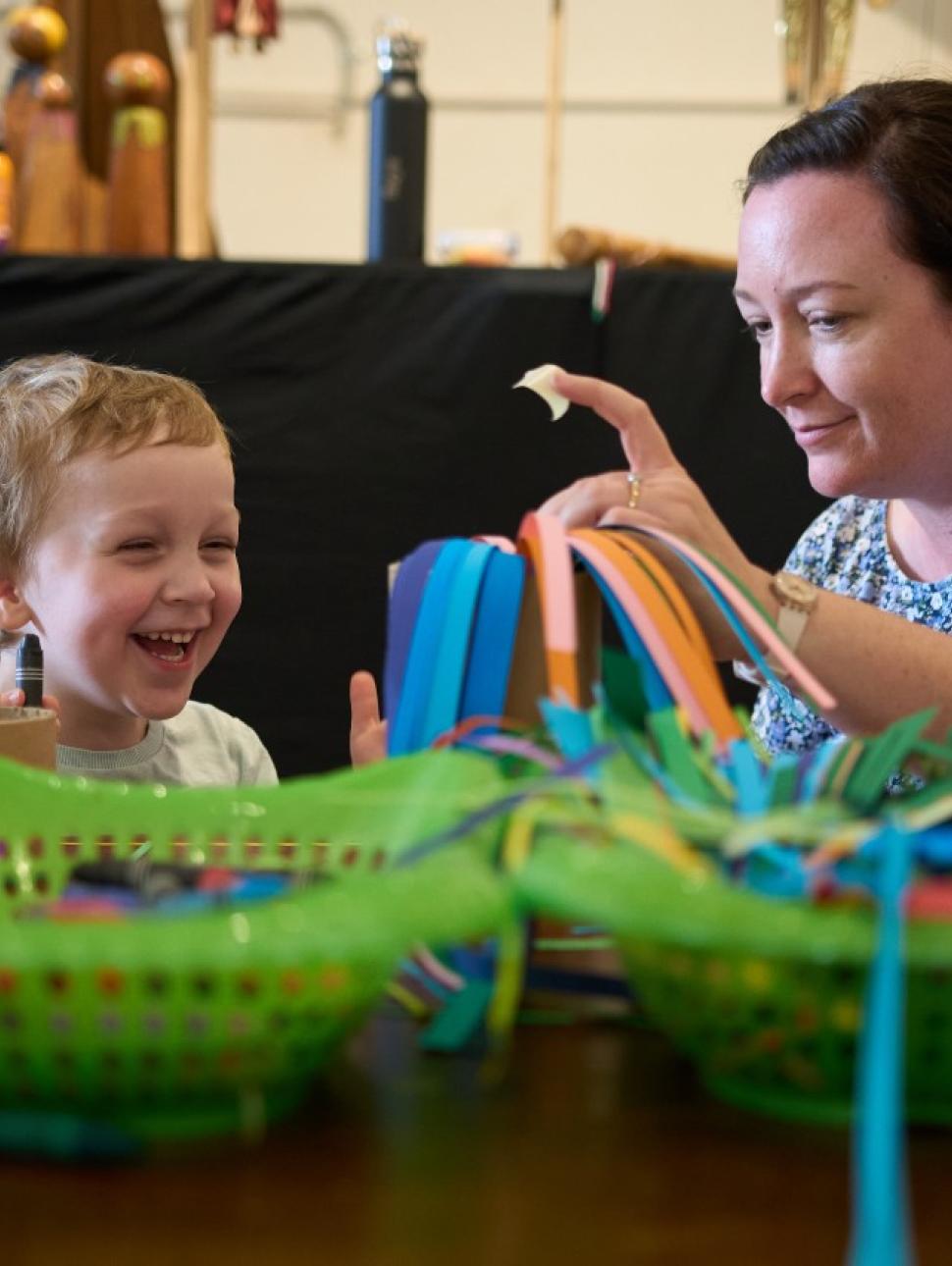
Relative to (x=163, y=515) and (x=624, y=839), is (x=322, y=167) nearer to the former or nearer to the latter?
(x=163, y=515)

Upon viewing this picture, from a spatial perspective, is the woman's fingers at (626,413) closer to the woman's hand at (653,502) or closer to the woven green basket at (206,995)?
the woman's hand at (653,502)

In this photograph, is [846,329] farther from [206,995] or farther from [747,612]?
[206,995]

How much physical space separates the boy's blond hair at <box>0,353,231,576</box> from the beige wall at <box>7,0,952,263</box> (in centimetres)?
444

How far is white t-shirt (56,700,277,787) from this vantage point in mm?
1302

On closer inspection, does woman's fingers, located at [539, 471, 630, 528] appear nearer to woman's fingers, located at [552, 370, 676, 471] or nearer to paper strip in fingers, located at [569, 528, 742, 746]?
woman's fingers, located at [552, 370, 676, 471]

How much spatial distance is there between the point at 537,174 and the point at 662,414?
3.93m

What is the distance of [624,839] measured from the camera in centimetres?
42

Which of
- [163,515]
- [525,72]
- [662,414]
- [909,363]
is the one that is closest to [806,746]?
[909,363]

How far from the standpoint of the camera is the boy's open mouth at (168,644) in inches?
50.1

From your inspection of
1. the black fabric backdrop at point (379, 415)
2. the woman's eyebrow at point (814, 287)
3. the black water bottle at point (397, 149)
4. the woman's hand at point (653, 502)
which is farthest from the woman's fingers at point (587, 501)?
the black water bottle at point (397, 149)

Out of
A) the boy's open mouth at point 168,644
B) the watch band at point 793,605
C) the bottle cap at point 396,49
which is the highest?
the bottle cap at point 396,49

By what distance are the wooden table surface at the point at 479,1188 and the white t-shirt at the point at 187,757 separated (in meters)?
0.80

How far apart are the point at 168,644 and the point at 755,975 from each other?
0.94 meters

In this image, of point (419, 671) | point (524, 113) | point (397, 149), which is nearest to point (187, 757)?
point (419, 671)
